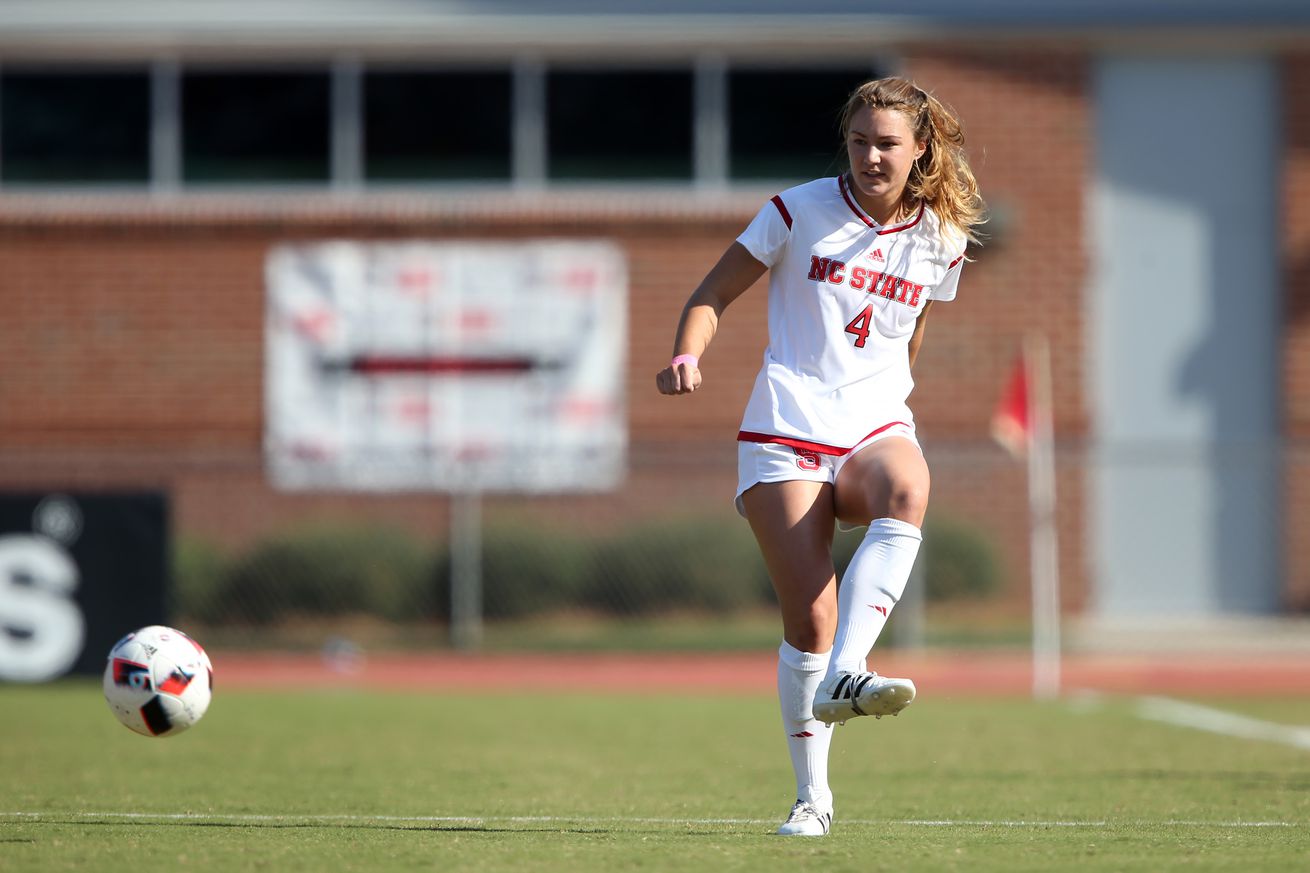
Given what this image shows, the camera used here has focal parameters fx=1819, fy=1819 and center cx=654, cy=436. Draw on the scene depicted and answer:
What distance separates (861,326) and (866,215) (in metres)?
0.34

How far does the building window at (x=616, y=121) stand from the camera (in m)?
19.1

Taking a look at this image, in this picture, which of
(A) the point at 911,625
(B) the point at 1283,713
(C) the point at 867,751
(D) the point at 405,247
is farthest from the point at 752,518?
(D) the point at 405,247

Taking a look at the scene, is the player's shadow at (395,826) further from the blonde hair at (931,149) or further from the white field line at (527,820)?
the blonde hair at (931,149)

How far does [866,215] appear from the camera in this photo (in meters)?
5.56

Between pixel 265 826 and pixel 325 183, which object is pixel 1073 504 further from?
pixel 265 826

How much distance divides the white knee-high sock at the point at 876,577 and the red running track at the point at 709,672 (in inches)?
345

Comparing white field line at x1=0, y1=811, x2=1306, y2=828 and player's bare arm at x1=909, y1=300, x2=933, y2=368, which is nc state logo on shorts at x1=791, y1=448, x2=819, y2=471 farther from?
white field line at x1=0, y1=811, x2=1306, y2=828

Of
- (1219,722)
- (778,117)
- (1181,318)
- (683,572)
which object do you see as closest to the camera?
(1219,722)

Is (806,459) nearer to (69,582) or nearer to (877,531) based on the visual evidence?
(877,531)

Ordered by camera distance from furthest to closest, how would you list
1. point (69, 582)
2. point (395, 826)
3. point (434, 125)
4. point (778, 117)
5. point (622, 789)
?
point (434, 125) → point (778, 117) → point (69, 582) → point (622, 789) → point (395, 826)

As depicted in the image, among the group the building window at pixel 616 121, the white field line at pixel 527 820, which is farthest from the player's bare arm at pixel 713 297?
the building window at pixel 616 121

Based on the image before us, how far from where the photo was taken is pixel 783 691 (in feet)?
18.5

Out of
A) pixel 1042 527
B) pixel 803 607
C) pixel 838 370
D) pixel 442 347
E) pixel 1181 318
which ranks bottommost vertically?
pixel 1042 527

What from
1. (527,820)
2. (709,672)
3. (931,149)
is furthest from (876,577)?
(709,672)
